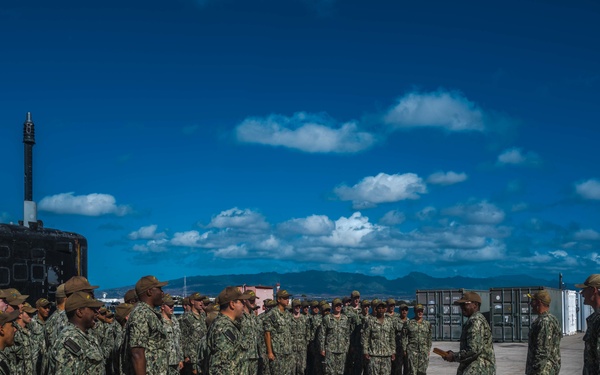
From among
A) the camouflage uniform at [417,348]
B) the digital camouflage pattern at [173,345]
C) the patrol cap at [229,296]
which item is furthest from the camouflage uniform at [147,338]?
the camouflage uniform at [417,348]

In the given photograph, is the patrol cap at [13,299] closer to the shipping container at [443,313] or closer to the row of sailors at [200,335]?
the row of sailors at [200,335]

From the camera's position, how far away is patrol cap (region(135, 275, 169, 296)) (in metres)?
7.21

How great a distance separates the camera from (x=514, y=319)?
26688 millimetres

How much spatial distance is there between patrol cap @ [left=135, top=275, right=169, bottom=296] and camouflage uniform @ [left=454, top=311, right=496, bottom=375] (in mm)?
3930

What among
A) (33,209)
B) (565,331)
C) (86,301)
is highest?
(33,209)

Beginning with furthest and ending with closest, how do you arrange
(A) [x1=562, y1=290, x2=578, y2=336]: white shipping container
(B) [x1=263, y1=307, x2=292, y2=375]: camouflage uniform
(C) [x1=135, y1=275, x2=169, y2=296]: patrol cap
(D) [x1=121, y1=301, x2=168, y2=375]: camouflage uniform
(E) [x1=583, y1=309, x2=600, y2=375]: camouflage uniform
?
(A) [x1=562, y1=290, x2=578, y2=336]: white shipping container
(B) [x1=263, y1=307, x2=292, y2=375]: camouflage uniform
(C) [x1=135, y1=275, x2=169, y2=296]: patrol cap
(D) [x1=121, y1=301, x2=168, y2=375]: camouflage uniform
(E) [x1=583, y1=309, x2=600, y2=375]: camouflage uniform

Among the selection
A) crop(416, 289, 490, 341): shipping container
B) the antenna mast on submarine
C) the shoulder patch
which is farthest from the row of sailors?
crop(416, 289, 490, 341): shipping container

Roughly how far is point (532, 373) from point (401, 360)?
563cm

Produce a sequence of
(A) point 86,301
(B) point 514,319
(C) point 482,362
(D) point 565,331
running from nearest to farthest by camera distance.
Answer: (A) point 86,301
(C) point 482,362
(B) point 514,319
(D) point 565,331

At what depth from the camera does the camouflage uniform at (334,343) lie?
14.4m

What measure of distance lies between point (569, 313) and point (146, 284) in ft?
95.1

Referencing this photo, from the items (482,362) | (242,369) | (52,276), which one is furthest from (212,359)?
(52,276)

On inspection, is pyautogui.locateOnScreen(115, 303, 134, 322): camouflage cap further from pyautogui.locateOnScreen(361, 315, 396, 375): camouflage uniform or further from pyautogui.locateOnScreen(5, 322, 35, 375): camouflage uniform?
pyautogui.locateOnScreen(361, 315, 396, 375): camouflage uniform

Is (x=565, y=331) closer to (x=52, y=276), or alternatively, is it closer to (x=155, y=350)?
(x=52, y=276)
